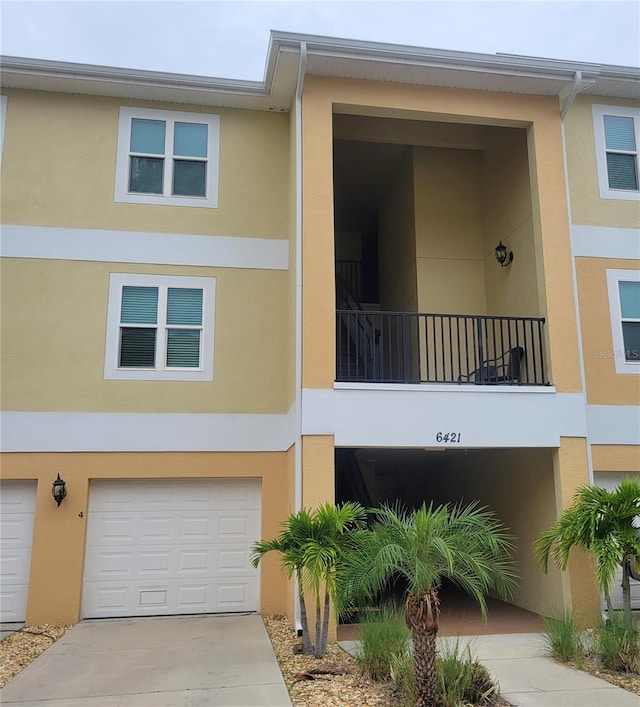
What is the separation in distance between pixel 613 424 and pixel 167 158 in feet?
27.1

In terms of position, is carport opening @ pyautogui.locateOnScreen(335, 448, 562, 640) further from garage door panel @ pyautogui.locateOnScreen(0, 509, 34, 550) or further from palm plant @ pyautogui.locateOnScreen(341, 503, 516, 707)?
garage door panel @ pyautogui.locateOnScreen(0, 509, 34, 550)

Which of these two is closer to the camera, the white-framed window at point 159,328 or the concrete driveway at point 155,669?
the concrete driveway at point 155,669

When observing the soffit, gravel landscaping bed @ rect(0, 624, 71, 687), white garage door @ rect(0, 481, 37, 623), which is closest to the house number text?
gravel landscaping bed @ rect(0, 624, 71, 687)

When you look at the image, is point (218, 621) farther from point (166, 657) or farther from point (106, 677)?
point (106, 677)

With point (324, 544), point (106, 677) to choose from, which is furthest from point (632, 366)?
point (106, 677)

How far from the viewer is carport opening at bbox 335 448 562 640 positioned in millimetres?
8508

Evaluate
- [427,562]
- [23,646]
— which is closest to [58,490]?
[23,646]

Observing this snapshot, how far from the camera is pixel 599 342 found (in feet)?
31.5

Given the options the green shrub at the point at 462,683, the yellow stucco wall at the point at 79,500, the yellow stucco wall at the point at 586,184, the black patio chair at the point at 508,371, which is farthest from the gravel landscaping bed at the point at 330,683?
the yellow stucco wall at the point at 586,184

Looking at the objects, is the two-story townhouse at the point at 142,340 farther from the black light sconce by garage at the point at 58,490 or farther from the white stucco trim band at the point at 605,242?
the white stucco trim band at the point at 605,242

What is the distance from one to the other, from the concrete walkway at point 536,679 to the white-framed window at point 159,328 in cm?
472

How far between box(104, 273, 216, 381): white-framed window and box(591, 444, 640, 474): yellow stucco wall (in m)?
6.02

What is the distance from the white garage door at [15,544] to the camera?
8695mm

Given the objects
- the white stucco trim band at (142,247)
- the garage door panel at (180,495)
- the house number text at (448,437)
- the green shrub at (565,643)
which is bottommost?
the green shrub at (565,643)
